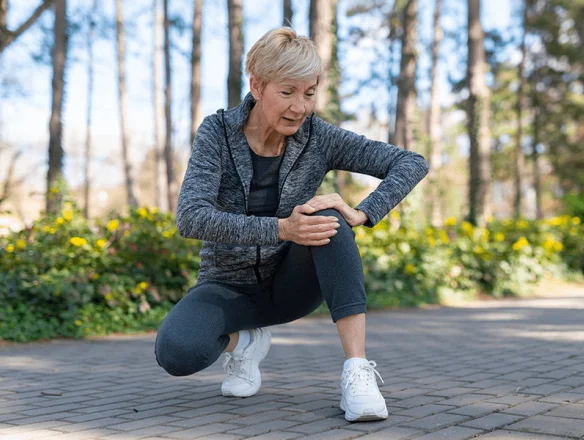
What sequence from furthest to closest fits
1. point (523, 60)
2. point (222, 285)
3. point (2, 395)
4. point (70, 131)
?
point (70, 131)
point (523, 60)
point (2, 395)
point (222, 285)

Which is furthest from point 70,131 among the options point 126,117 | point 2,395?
point 2,395

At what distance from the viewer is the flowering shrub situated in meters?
6.00

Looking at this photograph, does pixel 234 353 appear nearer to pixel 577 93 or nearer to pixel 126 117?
pixel 126 117

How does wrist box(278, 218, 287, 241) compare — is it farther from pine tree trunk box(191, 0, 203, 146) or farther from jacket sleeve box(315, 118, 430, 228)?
pine tree trunk box(191, 0, 203, 146)

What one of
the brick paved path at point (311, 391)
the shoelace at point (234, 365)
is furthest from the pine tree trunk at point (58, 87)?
the shoelace at point (234, 365)

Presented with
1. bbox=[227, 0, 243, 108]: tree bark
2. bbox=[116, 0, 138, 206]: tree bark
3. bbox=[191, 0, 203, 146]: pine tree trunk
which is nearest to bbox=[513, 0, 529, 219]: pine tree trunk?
bbox=[191, 0, 203, 146]: pine tree trunk


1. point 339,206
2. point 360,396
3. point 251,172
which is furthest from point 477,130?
point 360,396

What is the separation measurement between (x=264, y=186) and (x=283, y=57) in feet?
1.91

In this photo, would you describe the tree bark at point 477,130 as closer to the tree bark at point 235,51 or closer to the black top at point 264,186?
the tree bark at point 235,51

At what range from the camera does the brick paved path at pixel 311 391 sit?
8.52 feet

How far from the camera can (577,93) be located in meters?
28.0

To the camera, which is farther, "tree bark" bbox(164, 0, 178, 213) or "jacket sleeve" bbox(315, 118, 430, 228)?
"tree bark" bbox(164, 0, 178, 213)

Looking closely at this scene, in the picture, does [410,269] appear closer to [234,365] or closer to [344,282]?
[234,365]

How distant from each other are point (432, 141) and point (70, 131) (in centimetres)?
1982
